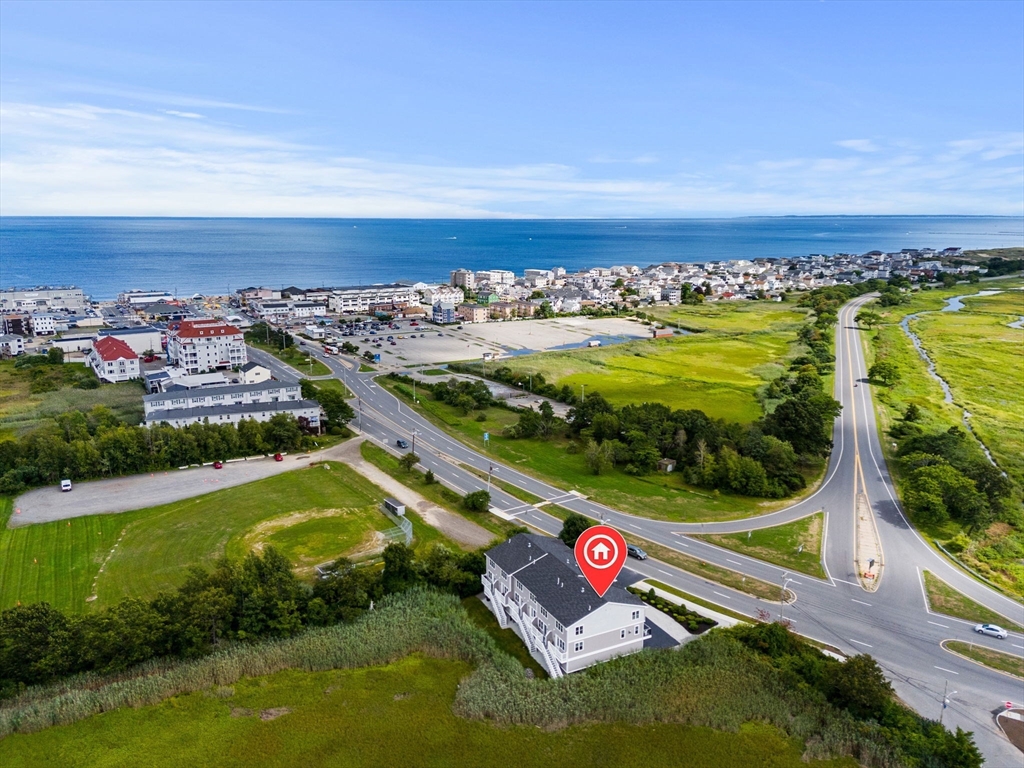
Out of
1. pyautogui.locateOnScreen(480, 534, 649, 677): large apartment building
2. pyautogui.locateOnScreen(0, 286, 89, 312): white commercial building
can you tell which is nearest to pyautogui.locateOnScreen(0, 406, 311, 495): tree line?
pyautogui.locateOnScreen(480, 534, 649, 677): large apartment building

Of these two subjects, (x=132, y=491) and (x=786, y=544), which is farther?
(x=132, y=491)

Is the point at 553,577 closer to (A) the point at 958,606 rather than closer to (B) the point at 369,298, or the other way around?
(A) the point at 958,606

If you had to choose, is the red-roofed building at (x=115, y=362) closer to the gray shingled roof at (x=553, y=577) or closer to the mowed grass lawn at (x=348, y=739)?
the mowed grass lawn at (x=348, y=739)

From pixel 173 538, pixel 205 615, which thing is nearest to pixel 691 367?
pixel 173 538

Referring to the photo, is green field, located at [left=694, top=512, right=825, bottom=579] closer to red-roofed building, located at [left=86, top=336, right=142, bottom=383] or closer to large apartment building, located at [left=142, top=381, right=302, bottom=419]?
large apartment building, located at [left=142, top=381, right=302, bottom=419]

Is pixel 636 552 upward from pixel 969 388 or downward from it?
downward

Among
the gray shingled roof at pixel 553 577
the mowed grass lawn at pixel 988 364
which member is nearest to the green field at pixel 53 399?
the gray shingled roof at pixel 553 577
